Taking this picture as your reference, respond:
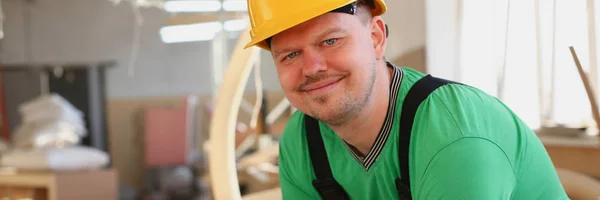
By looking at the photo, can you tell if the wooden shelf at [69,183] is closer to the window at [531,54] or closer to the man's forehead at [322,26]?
the window at [531,54]

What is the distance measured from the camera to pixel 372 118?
4.31ft

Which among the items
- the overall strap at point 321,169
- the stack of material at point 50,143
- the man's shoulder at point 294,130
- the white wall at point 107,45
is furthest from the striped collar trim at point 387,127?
the white wall at point 107,45

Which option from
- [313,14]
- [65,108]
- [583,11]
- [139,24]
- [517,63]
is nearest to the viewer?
[313,14]

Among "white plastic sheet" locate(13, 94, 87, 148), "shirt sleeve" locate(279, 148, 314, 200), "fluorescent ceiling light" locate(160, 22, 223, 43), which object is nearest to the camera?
"shirt sleeve" locate(279, 148, 314, 200)

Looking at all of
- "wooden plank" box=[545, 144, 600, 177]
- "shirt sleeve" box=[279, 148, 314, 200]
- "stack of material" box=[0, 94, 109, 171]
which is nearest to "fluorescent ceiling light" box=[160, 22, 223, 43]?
"stack of material" box=[0, 94, 109, 171]

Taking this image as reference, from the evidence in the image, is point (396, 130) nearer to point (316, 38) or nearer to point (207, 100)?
point (316, 38)

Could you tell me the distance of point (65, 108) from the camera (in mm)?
4758

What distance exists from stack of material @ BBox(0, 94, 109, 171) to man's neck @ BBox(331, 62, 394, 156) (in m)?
3.26

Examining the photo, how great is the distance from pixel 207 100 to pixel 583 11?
16.1 feet

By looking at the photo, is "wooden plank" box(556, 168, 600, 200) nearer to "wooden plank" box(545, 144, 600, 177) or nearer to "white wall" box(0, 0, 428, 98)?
"wooden plank" box(545, 144, 600, 177)

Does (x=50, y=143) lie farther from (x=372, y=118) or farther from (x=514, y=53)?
(x=372, y=118)

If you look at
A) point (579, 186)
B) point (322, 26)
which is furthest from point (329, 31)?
point (579, 186)

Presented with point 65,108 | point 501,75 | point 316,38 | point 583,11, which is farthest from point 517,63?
point 65,108

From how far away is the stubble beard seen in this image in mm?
1241
